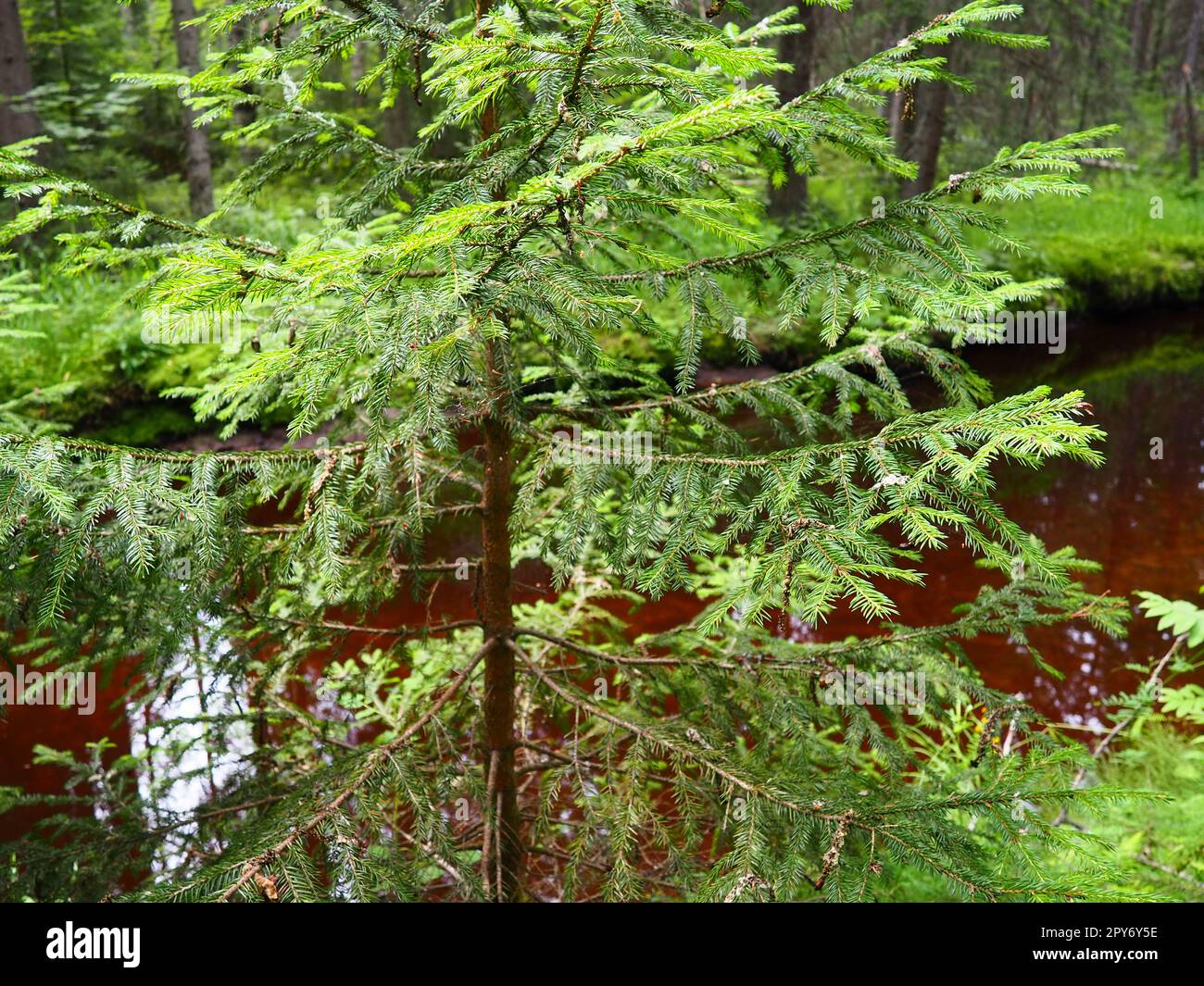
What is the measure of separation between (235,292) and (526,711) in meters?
2.26

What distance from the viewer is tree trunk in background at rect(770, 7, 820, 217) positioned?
11859 mm

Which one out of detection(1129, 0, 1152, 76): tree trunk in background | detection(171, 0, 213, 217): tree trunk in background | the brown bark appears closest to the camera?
the brown bark

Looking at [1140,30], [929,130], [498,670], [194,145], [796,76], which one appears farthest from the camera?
[1140,30]

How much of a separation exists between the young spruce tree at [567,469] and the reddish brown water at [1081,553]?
0.60m

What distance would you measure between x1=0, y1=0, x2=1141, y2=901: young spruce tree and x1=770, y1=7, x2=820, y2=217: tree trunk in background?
28.6ft

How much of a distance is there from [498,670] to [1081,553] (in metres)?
6.62

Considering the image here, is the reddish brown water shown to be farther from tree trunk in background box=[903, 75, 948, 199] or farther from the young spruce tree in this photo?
tree trunk in background box=[903, 75, 948, 199]

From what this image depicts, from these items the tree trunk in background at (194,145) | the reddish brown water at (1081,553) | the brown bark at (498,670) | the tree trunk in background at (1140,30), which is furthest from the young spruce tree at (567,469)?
the tree trunk in background at (1140,30)

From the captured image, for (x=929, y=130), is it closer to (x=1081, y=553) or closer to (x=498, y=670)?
(x=1081, y=553)

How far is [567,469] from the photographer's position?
2758 millimetres

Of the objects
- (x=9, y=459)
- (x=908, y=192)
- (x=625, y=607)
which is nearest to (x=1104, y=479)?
(x=625, y=607)

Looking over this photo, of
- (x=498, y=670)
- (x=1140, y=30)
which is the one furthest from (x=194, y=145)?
(x=1140, y=30)

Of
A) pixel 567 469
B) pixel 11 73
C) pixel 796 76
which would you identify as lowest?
pixel 567 469

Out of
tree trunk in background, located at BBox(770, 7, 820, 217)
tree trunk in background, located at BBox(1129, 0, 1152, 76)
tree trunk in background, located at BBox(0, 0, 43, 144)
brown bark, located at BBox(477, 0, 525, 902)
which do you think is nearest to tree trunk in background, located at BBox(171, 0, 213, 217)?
tree trunk in background, located at BBox(0, 0, 43, 144)
